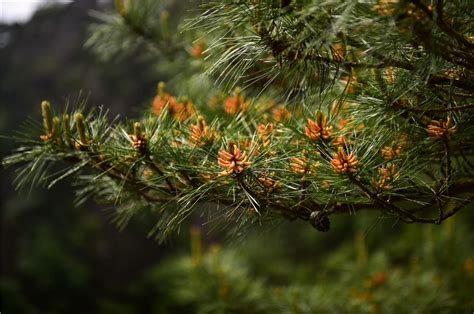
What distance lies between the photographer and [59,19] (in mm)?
4496

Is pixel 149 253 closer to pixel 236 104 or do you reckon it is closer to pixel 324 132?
pixel 236 104

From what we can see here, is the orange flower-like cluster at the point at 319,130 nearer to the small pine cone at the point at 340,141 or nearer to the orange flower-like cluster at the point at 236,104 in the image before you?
the small pine cone at the point at 340,141

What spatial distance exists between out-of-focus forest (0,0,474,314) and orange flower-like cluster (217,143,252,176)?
15 centimetres

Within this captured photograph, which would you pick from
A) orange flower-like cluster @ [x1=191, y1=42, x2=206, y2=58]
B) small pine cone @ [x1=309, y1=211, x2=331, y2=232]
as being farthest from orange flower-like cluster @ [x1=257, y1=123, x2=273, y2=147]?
orange flower-like cluster @ [x1=191, y1=42, x2=206, y2=58]

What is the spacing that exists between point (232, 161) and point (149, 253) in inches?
124

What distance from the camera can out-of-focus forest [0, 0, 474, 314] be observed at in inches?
57.2

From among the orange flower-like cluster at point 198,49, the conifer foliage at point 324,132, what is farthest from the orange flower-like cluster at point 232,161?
the orange flower-like cluster at point 198,49

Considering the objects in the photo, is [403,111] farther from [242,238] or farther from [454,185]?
Result: [242,238]

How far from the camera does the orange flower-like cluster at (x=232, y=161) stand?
619 millimetres

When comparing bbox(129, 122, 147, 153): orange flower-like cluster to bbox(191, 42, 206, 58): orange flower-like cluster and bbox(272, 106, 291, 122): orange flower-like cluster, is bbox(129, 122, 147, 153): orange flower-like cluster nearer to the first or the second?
bbox(272, 106, 291, 122): orange flower-like cluster

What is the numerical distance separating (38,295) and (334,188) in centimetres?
234

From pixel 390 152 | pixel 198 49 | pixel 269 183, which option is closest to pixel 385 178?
pixel 390 152

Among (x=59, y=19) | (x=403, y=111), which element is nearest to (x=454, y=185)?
(x=403, y=111)

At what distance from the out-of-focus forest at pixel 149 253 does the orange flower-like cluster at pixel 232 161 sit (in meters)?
0.15
